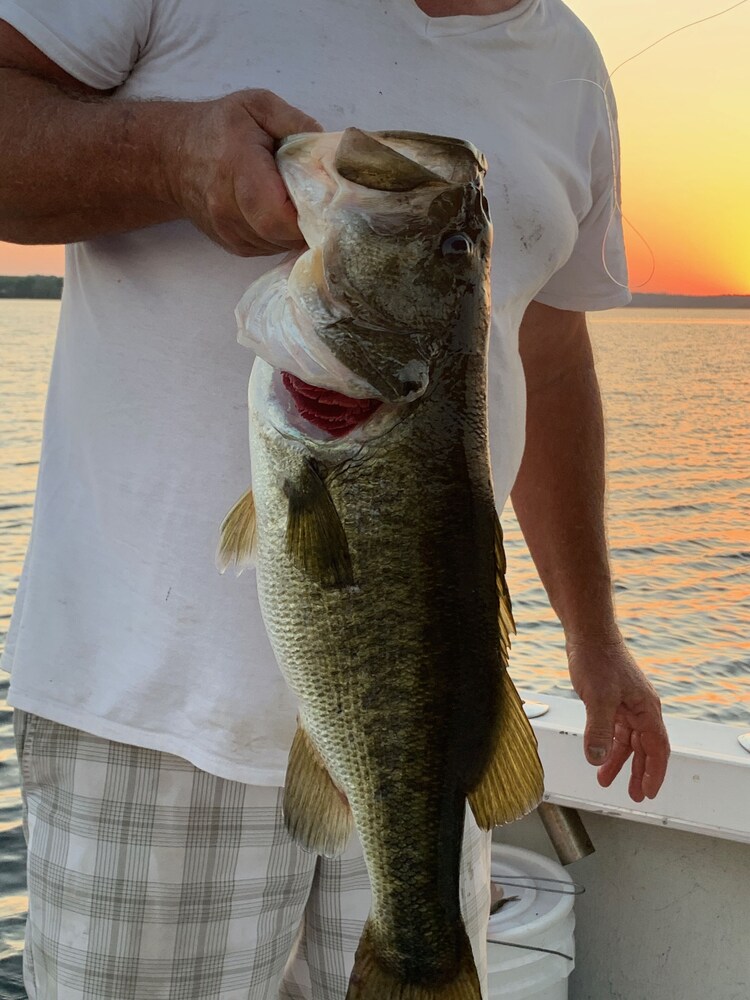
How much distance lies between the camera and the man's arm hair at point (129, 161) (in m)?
1.30

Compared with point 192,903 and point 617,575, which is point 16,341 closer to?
point 617,575

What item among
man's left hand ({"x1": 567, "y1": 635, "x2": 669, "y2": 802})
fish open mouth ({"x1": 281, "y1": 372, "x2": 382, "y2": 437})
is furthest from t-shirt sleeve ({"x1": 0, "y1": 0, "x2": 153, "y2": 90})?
man's left hand ({"x1": 567, "y1": 635, "x2": 669, "y2": 802})

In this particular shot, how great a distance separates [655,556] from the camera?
15.8 metres

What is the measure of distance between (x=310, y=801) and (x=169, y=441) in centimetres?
61

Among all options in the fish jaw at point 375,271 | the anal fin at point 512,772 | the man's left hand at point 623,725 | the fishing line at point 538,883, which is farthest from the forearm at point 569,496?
the fish jaw at point 375,271

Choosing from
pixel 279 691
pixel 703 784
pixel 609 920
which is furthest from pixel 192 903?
pixel 609 920

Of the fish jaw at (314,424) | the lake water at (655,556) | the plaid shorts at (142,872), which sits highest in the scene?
the fish jaw at (314,424)

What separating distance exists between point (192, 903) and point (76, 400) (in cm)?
86

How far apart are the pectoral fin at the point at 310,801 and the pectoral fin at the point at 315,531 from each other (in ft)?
0.90

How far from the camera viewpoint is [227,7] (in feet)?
5.74

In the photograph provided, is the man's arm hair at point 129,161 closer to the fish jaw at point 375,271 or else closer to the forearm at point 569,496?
the fish jaw at point 375,271

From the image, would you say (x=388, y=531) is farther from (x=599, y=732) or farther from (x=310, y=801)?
(x=599, y=732)

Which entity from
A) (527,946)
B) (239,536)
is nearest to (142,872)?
(239,536)

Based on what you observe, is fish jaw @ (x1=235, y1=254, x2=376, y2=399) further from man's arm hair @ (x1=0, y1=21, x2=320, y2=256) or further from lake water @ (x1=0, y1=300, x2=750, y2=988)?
lake water @ (x1=0, y1=300, x2=750, y2=988)
